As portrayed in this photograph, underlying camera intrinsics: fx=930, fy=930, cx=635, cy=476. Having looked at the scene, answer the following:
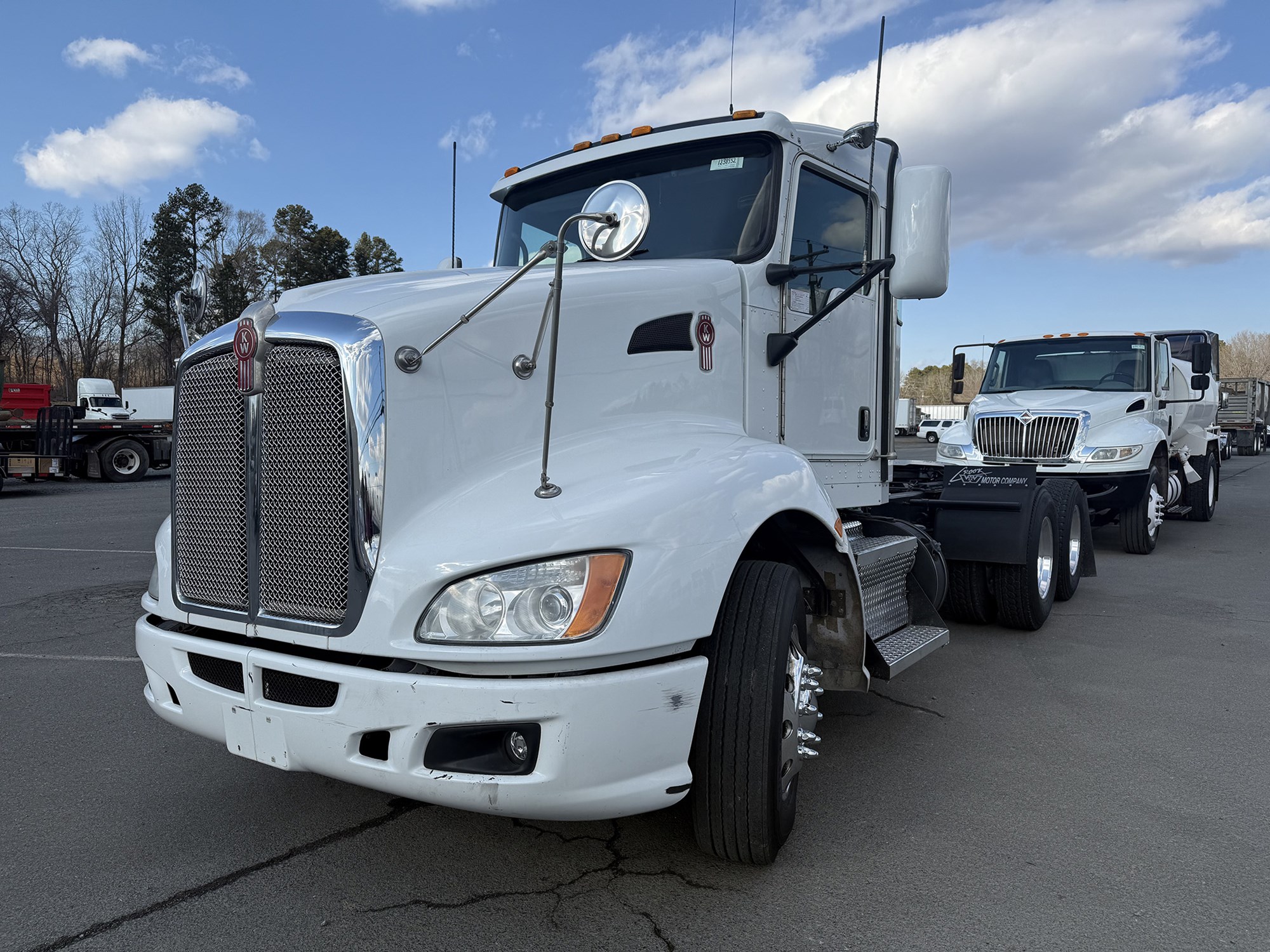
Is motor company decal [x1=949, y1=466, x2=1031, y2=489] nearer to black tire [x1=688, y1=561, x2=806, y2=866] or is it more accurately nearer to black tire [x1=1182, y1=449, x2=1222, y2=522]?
black tire [x1=688, y1=561, x2=806, y2=866]

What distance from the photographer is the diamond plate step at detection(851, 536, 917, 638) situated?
4.02 meters

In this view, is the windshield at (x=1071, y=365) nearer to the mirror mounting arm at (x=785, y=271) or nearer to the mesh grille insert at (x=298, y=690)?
the mirror mounting arm at (x=785, y=271)

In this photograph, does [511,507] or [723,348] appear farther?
[723,348]

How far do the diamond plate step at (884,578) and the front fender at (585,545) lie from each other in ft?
4.30

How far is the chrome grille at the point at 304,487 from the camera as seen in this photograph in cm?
258

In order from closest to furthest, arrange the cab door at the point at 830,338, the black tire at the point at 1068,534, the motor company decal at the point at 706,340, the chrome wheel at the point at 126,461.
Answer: the motor company decal at the point at 706,340 < the cab door at the point at 830,338 < the black tire at the point at 1068,534 < the chrome wheel at the point at 126,461

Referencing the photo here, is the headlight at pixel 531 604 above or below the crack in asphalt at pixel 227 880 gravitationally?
above

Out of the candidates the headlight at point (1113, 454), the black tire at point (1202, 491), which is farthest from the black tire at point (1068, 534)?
the black tire at point (1202, 491)

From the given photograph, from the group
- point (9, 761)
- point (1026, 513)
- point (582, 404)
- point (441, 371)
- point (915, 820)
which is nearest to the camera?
point (441, 371)

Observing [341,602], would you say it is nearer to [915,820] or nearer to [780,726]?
[780,726]

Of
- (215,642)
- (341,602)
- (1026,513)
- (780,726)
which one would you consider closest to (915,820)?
(780,726)

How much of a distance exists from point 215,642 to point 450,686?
2.88 ft

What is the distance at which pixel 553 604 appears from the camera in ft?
7.79

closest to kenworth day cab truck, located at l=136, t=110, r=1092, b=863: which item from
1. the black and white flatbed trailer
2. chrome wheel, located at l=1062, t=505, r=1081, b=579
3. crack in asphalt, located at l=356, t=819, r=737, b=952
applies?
crack in asphalt, located at l=356, t=819, r=737, b=952
